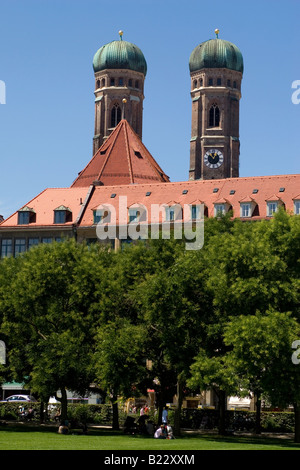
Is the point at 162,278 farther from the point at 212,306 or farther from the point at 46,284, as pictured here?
the point at 46,284

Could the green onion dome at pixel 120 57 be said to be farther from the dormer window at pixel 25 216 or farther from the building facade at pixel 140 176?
the dormer window at pixel 25 216

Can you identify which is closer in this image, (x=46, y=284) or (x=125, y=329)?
(x=125, y=329)

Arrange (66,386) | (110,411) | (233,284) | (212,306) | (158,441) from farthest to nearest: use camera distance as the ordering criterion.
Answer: (110,411)
(66,386)
(212,306)
(233,284)
(158,441)

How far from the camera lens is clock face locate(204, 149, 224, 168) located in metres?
178

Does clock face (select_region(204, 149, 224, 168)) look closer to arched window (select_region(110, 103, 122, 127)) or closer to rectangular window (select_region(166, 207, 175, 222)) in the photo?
arched window (select_region(110, 103, 122, 127))

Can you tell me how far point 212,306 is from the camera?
202 ft

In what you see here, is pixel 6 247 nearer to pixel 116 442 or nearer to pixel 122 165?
pixel 122 165

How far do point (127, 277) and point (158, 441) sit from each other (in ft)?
57.0

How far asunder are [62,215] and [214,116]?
74.1 metres

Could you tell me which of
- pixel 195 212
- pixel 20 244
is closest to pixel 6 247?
pixel 20 244

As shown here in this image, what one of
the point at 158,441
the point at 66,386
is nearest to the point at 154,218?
the point at 66,386

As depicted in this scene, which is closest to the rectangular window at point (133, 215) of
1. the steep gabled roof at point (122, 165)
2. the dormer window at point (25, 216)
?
the dormer window at point (25, 216)

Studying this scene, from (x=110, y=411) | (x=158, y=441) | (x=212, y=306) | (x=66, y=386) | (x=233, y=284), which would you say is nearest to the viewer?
(x=158, y=441)

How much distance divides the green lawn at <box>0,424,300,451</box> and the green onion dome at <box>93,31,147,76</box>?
131m
